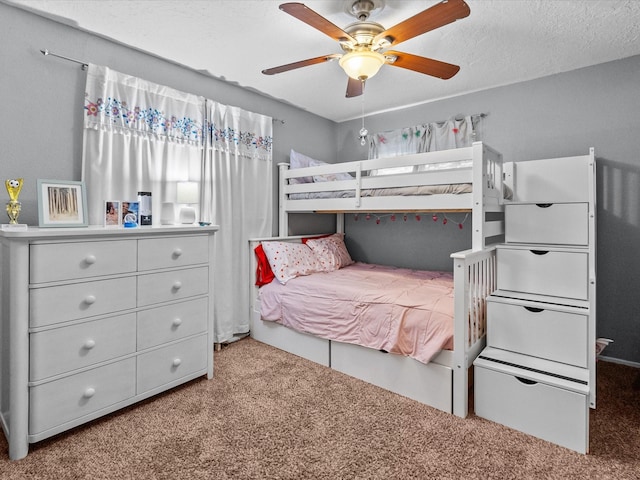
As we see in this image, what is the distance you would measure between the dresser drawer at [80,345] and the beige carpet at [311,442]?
1.20ft

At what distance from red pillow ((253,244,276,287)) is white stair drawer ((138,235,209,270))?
0.80m

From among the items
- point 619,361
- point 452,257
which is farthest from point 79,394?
point 619,361

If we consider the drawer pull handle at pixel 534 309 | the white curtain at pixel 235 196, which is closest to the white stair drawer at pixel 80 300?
the white curtain at pixel 235 196

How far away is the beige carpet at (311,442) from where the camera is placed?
60.5 inches

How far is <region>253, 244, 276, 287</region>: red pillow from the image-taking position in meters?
3.13

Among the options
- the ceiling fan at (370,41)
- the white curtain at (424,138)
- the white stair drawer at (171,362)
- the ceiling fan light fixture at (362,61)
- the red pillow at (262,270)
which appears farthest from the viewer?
the white curtain at (424,138)

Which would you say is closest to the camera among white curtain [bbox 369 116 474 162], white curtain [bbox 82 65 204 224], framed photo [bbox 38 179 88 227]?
framed photo [bbox 38 179 88 227]

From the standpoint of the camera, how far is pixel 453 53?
2.58 m

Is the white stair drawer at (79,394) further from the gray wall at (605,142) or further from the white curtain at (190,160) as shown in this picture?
the gray wall at (605,142)

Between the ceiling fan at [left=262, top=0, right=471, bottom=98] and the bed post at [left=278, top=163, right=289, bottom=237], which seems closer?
the ceiling fan at [left=262, top=0, right=471, bottom=98]

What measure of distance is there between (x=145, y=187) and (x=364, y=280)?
6.14 ft

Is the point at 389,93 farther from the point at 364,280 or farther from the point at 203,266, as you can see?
the point at 203,266

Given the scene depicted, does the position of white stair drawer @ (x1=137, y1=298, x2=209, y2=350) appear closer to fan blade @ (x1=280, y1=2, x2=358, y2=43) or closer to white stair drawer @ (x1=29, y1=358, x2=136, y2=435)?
white stair drawer @ (x1=29, y1=358, x2=136, y2=435)

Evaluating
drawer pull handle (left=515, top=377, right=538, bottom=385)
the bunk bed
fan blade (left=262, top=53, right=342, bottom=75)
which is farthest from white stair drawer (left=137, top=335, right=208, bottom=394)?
drawer pull handle (left=515, top=377, right=538, bottom=385)
